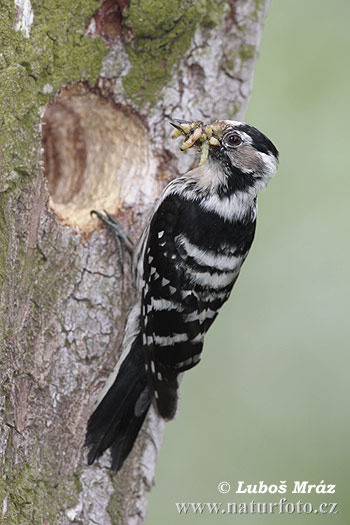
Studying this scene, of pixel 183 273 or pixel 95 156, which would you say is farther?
pixel 95 156

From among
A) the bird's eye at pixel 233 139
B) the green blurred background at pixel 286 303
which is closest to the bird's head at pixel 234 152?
the bird's eye at pixel 233 139

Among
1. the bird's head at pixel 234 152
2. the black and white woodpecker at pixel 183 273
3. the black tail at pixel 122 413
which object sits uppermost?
the bird's head at pixel 234 152

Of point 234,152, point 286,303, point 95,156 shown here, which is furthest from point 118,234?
point 286,303

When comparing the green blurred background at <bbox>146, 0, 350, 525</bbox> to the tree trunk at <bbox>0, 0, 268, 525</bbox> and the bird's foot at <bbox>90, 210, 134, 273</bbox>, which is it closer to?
the tree trunk at <bbox>0, 0, 268, 525</bbox>

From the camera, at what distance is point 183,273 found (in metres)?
3.03

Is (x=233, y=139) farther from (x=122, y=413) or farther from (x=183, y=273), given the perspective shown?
(x=122, y=413)

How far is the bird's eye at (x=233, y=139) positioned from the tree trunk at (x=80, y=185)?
384mm

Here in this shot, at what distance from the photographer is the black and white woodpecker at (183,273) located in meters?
3.01

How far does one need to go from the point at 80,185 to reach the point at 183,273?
914 millimetres

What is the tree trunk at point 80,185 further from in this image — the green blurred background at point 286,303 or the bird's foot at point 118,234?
the green blurred background at point 286,303

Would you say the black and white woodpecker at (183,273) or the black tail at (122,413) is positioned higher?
the black and white woodpecker at (183,273)

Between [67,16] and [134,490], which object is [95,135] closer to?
[67,16]

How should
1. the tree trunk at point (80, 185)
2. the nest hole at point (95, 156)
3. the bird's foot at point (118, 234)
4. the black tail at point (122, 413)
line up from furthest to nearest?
the nest hole at point (95, 156) < the bird's foot at point (118, 234) < the black tail at point (122, 413) < the tree trunk at point (80, 185)

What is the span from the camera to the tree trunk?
110 inches
